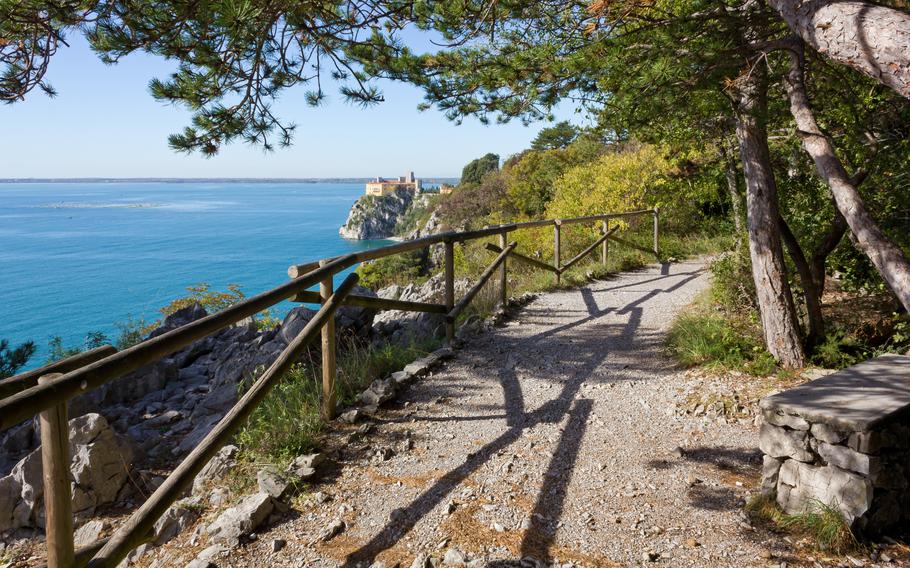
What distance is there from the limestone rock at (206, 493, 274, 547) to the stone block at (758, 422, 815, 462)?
2803mm

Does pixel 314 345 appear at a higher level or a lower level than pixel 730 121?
lower

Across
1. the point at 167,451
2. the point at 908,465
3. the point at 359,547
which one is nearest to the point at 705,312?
the point at 908,465

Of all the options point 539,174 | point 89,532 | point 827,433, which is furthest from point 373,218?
point 827,433

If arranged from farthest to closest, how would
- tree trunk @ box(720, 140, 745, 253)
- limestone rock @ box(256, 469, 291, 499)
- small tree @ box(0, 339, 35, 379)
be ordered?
small tree @ box(0, 339, 35, 379)
tree trunk @ box(720, 140, 745, 253)
limestone rock @ box(256, 469, 291, 499)

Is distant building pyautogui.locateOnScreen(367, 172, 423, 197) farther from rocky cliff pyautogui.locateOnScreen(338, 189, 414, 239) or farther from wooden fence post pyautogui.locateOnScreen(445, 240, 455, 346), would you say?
wooden fence post pyautogui.locateOnScreen(445, 240, 455, 346)

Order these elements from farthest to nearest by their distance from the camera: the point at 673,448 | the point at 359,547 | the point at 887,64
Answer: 1. the point at 673,448
2. the point at 359,547
3. the point at 887,64

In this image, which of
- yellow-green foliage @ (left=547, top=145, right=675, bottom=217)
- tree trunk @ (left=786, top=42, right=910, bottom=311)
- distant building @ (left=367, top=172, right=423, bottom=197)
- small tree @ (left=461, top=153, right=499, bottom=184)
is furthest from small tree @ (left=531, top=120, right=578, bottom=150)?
distant building @ (left=367, top=172, right=423, bottom=197)

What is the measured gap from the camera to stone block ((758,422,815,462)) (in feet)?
10.2

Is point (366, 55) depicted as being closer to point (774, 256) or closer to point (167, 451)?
point (774, 256)

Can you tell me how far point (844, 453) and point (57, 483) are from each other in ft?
11.5

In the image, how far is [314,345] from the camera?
7566mm

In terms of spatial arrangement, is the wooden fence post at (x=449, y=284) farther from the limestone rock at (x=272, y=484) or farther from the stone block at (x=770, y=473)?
the stone block at (x=770, y=473)

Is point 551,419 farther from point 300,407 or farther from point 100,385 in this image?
point 100,385

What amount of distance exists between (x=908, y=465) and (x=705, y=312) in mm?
4697
